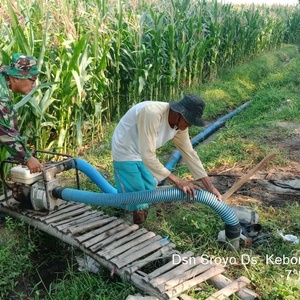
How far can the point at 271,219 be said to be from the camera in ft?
11.7

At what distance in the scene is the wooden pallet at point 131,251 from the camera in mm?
2592

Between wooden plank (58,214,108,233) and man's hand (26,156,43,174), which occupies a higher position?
man's hand (26,156,43,174)

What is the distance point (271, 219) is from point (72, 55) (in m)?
2.83

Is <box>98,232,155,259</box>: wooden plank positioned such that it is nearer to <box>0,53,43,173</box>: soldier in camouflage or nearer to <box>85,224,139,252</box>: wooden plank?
<box>85,224,139,252</box>: wooden plank

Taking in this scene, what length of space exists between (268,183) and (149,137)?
2022 millimetres

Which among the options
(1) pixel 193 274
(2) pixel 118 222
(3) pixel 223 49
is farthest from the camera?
(3) pixel 223 49

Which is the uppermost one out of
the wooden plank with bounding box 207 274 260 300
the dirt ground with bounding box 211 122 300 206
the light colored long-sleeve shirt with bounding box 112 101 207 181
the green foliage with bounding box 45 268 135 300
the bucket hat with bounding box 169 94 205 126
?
the bucket hat with bounding box 169 94 205 126

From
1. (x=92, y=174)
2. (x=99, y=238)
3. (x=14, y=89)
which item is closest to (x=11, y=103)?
(x=14, y=89)

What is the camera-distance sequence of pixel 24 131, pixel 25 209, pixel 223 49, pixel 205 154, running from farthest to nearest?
pixel 223 49 < pixel 205 154 < pixel 24 131 < pixel 25 209

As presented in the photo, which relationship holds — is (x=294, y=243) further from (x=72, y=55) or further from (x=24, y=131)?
(x=72, y=55)

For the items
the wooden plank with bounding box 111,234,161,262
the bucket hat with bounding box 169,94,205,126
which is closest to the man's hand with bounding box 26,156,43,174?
the wooden plank with bounding box 111,234,161,262

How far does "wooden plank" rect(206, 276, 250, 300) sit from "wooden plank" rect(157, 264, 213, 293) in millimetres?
207

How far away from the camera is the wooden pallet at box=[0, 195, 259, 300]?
102 inches

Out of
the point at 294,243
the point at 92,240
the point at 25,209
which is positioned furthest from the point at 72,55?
the point at 294,243
